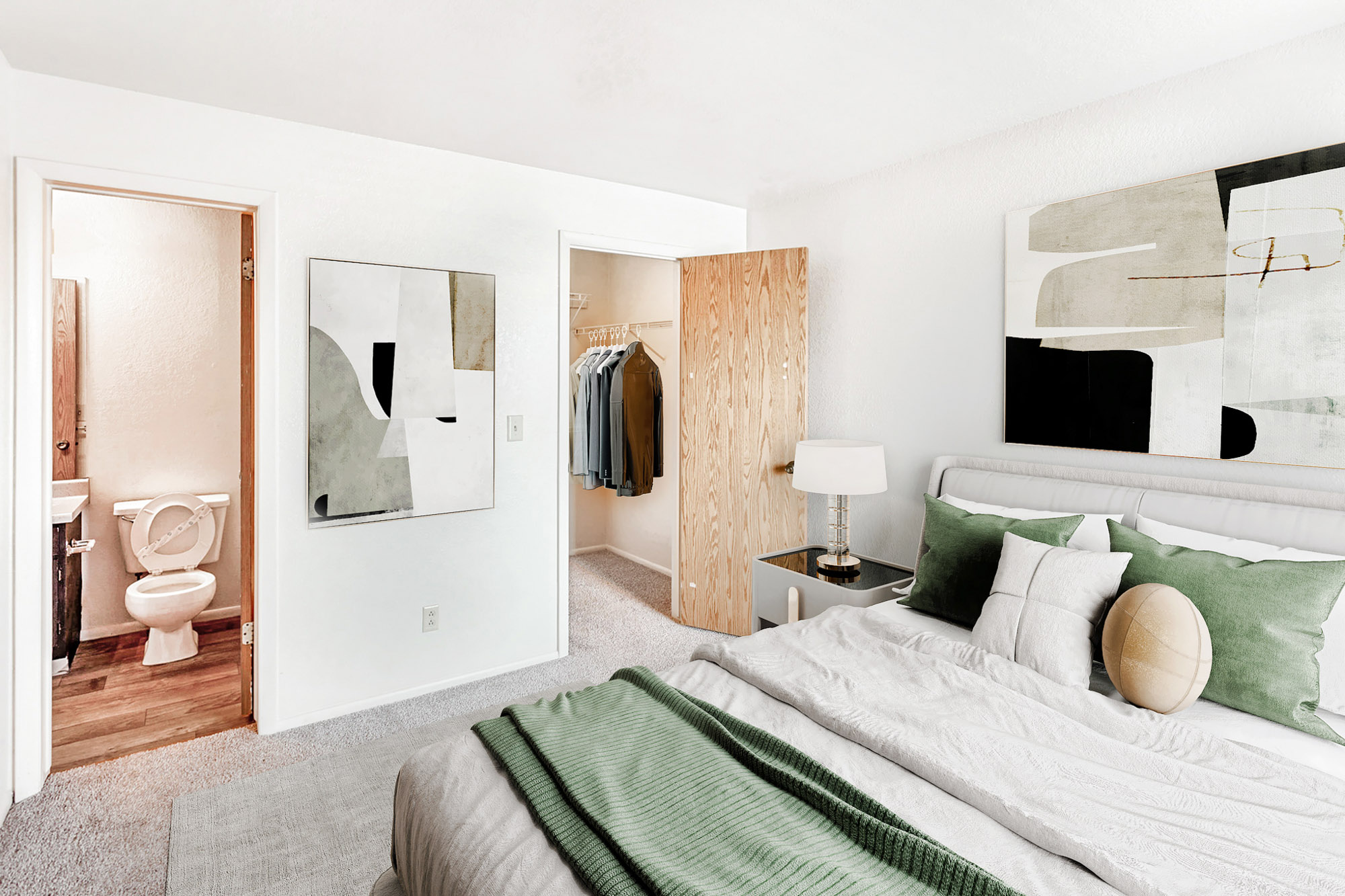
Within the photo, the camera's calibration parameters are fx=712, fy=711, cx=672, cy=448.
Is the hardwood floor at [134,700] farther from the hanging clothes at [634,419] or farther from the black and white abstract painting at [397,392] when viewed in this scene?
the hanging clothes at [634,419]

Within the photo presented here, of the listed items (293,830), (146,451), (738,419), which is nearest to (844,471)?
(738,419)

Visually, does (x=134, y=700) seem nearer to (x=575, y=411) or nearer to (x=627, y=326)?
(x=575, y=411)

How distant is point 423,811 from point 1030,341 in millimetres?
2565

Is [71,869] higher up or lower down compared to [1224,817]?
lower down

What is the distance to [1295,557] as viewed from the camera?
1855 mm

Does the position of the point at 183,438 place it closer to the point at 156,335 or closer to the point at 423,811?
the point at 156,335

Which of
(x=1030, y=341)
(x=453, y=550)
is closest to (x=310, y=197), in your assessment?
(x=453, y=550)

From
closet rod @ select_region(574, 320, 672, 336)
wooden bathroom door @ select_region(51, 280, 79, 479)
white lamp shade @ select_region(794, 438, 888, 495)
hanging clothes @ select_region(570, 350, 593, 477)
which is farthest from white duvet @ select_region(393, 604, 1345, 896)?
closet rod @ select_region(574, 320, 672, 336)

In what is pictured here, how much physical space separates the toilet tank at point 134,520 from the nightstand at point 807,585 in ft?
9.44

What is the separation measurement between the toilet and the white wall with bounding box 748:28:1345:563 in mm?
3106

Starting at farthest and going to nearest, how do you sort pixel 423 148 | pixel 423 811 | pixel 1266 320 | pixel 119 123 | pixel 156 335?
pixel 156 335, pixel 423 148, pixel 119 123, pixel 1266 320, pixel 423 811

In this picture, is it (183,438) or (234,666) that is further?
(183,438)

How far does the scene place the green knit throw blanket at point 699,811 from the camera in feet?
3.60

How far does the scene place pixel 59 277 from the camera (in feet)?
11.5
